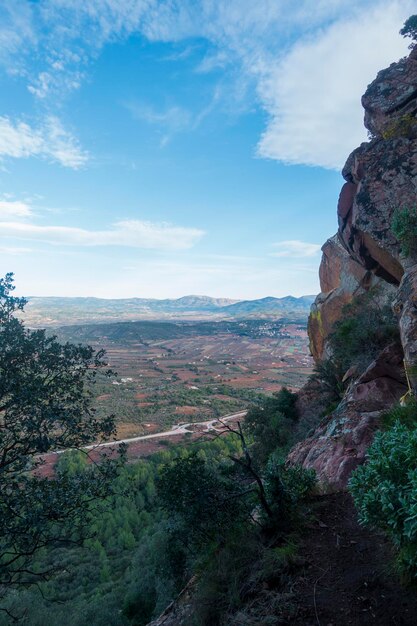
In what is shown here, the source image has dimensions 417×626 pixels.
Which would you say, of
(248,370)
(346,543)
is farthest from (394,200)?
(248,370)

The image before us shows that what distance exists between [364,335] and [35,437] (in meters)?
15.3

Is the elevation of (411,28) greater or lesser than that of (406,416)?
greater

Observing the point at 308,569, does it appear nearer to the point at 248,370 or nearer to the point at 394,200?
the point at 394,200

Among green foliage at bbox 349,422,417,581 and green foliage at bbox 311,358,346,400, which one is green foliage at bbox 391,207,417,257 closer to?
green foliage at bbox 311,358,346,400

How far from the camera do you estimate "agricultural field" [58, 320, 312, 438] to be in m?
76.2

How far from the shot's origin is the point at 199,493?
6914mm

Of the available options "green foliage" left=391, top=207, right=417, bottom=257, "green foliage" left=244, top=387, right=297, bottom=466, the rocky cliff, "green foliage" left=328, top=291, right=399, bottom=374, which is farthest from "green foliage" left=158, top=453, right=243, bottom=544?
"green foliage" left=244, top=387, right=297, bottom=466

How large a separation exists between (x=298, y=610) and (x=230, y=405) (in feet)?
250

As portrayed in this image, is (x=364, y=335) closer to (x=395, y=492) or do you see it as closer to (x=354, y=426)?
(x=354, y=426)

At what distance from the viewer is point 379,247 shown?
16953 millimetres

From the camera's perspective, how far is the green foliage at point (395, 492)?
164 inches

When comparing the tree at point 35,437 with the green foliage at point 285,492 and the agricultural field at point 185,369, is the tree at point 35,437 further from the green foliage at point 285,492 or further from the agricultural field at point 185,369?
the agricultural field at point 185,369

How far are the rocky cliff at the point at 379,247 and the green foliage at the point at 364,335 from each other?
0.94 meters

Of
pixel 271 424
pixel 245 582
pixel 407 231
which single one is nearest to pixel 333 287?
pixel 271 424
